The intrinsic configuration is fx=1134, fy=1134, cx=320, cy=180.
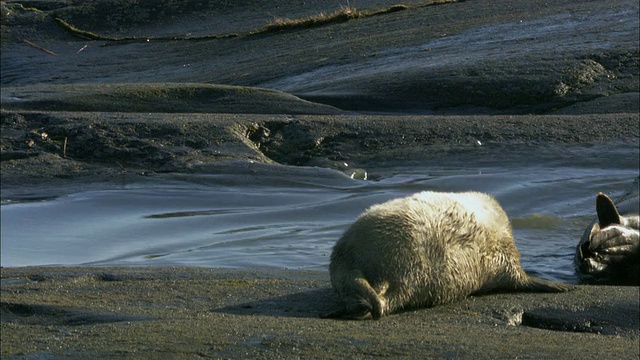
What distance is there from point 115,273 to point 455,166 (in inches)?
218

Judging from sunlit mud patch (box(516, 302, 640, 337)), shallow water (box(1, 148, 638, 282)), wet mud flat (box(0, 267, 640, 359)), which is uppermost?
wet mud flat (box(0, 267, 640, 359))

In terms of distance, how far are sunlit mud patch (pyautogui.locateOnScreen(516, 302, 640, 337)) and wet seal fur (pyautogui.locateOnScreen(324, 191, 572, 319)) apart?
39cm

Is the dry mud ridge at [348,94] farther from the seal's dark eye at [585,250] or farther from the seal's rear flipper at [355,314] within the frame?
the seal's rear flipper at [355,314]

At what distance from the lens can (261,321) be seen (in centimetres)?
514

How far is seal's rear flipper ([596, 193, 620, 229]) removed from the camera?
6926mm

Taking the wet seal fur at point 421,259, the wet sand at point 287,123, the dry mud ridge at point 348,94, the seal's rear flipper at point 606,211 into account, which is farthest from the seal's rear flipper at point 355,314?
the dry mud ridge at point 348,94

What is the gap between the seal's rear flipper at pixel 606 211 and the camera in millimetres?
6926

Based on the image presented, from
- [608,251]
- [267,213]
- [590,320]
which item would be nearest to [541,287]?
[590,320]

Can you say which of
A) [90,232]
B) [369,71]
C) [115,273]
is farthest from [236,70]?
[115,273]

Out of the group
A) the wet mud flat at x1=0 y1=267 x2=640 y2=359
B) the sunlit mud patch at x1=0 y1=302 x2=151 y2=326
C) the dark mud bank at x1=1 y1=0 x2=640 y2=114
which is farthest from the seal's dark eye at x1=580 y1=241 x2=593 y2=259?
the dark mud bank at x1=1 y1=0 x2=640 y2=114

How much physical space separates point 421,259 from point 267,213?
4173mm

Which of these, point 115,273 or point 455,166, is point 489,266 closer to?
point 115,273

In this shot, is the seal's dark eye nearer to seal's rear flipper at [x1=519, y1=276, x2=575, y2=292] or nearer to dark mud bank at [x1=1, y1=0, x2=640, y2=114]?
seal's rear flipper at [x1=519, y1=276, x2=575, y2=292]

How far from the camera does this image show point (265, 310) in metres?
5.57
